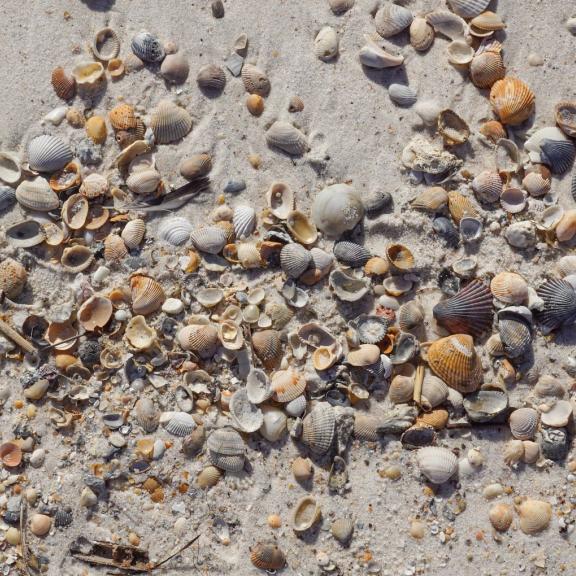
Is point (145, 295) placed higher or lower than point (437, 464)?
higher

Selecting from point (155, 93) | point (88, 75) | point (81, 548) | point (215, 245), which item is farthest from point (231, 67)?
point (81, 548)

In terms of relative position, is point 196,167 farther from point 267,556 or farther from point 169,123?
point 267,556

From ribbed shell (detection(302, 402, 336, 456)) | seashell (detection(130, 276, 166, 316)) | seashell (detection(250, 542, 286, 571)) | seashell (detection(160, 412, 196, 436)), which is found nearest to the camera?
seashell (detection(250, 542, 286, 571))

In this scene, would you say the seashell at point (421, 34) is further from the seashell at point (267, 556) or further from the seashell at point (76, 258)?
the seashell at point (267, 556)

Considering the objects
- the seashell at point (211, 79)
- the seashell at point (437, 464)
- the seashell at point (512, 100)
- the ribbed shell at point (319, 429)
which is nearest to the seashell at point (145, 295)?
the ribbed shell at point (319, 429)

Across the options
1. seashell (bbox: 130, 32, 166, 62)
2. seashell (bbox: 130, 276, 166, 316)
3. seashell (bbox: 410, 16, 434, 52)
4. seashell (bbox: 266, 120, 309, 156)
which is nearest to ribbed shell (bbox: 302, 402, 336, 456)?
seashell (bbox: 130, 276, 166, 316)

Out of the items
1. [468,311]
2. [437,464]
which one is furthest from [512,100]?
[437,464]

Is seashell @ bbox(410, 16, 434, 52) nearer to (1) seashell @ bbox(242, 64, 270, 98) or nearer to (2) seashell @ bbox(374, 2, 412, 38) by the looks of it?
(2) seashell @ bbox(374, 2, 412, 38)

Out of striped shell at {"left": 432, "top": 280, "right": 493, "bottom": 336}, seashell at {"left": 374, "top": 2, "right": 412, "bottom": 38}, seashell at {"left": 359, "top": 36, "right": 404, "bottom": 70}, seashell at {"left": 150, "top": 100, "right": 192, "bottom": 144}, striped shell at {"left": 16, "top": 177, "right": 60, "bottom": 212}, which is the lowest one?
striped shell at {"left": 432, "top": 280, "right": 493, "bottom": 336}
